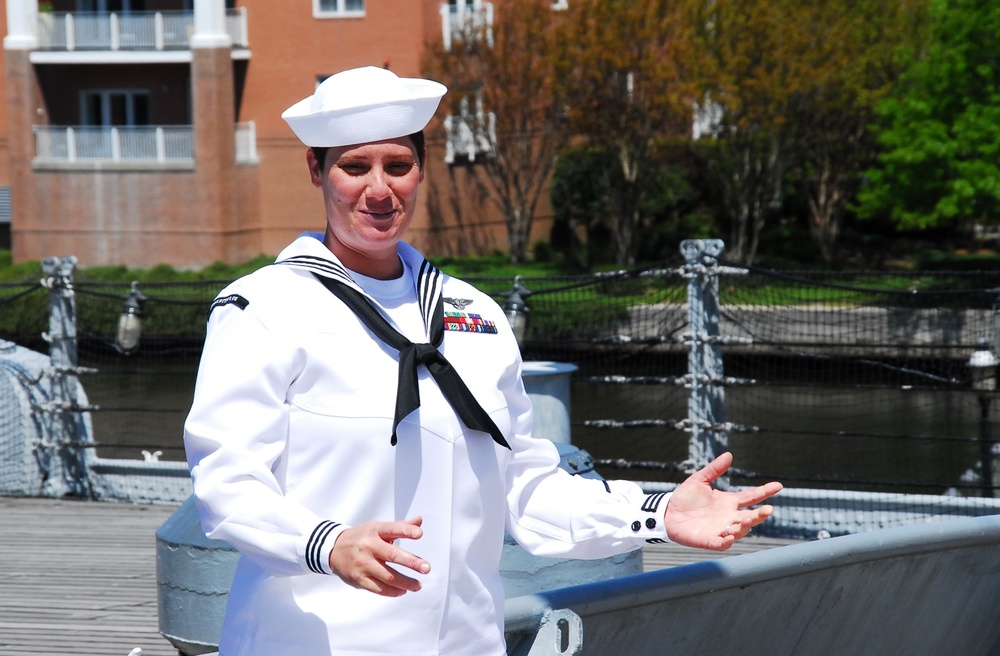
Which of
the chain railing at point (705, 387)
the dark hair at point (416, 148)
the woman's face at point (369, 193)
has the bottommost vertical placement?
the chain railing at point (705, 387)

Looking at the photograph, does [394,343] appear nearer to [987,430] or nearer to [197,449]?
[197,449]

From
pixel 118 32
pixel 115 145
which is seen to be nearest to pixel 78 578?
pixel 115 145

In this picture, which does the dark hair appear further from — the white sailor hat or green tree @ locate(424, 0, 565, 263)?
green tree @ locate(424, 0, 565, 263)

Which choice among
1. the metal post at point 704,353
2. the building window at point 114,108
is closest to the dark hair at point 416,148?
the metal post at point 704,353

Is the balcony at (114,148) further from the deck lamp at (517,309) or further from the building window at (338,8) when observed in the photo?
the deck lamp at (517,309)

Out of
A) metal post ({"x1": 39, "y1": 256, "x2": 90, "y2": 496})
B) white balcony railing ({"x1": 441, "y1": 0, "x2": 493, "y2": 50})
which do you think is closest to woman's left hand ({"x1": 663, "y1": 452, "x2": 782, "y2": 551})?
metal post ({"x1": 39, "y1": 256, "x2": 90, "y2": 496})

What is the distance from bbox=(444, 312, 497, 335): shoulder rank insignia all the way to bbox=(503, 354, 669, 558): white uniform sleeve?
10 cm

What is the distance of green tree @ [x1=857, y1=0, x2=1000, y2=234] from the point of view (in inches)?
985

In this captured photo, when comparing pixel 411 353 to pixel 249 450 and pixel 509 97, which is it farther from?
pixel 509 97

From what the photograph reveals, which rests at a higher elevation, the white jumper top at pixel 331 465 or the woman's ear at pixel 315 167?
the woman's ear at pixel 315 167

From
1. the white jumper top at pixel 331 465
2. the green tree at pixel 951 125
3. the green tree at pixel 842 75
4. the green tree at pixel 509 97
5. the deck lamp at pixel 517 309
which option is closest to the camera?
the white jumper top at pixel 331 465

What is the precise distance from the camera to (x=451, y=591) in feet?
7.78

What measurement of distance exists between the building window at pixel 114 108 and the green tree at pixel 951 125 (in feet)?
60.7

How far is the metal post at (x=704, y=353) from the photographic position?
290 inches
